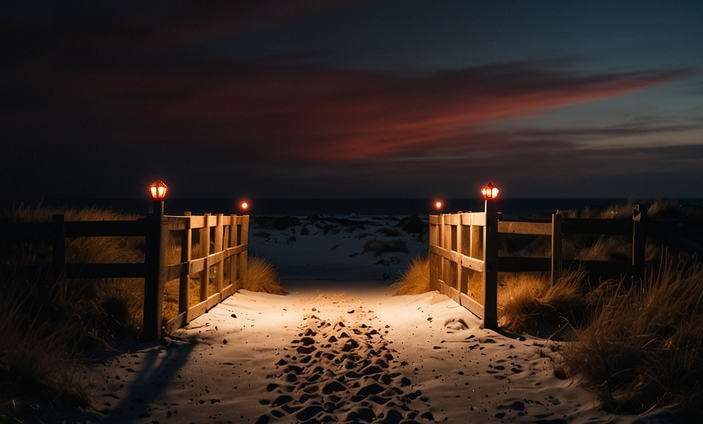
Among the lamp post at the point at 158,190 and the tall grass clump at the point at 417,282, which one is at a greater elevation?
the lamp post at the point at 158,190

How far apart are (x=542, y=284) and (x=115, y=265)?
6.20m

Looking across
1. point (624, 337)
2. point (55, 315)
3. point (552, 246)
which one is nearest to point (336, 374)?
point (624, 337)

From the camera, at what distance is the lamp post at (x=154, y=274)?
7.06m

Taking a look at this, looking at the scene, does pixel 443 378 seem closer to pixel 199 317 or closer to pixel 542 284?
pixel 542 284

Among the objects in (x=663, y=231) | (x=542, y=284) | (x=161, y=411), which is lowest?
(x=161, y=411)

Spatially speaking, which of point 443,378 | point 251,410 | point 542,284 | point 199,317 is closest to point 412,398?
point 443,378

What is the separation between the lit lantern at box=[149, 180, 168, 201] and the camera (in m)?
7.46

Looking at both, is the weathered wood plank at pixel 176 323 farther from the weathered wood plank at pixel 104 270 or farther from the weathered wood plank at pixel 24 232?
the weathered wood plank at pixel 24 232

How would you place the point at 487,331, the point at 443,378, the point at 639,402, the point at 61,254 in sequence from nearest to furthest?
the point at 639,402 → the point at 443,378 → the point at 61,254 → the point at 487,331

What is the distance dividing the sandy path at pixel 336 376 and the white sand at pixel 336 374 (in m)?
0.01

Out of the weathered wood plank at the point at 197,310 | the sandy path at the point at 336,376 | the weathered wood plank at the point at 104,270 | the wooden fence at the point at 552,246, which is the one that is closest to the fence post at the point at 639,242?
the wooden fence at the point at 552,246

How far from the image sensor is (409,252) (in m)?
24.0

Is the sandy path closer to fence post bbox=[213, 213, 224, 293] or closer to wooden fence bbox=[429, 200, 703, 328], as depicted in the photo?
wooden fence bbox=[429, 200, 703, 328]

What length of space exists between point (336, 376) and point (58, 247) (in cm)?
399
